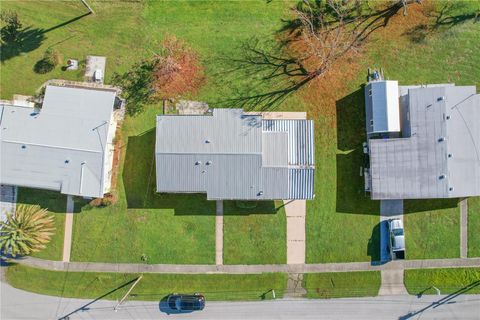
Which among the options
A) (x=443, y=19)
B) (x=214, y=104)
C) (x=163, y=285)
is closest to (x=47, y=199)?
(x=163, y=285)

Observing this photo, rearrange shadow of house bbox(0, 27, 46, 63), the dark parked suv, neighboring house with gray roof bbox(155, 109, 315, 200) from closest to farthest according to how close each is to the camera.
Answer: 1. neighboring house with gray roof bbox(155, 109, 315, 200)
2. the dark parked suv
3. shadow of house bbox(0, 27, 46, 63)

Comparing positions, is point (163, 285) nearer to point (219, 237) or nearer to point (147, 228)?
point (147, 228)

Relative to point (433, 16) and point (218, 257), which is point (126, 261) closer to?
point (218, 257)

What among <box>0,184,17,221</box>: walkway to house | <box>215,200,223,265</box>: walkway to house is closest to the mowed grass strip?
<box>215,200,223,265</box>: walkway to house

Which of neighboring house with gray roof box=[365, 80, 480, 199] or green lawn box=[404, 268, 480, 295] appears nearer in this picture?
neighboring house with gray roof box=[365, 80, 480, 199]

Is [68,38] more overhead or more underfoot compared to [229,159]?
more overhead

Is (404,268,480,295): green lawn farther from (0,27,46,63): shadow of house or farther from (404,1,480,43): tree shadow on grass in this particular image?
(0,27,46,63): shadow of house

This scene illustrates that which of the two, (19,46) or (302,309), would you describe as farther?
(19,46)
